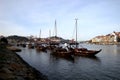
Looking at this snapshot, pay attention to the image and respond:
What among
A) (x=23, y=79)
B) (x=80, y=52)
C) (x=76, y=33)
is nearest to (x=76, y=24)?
(x=76, y=33)

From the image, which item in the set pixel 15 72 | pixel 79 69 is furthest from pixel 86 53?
pixel 15 72

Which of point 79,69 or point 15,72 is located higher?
point 15,72

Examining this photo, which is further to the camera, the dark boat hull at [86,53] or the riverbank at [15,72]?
the dark boat hull at [86,53]

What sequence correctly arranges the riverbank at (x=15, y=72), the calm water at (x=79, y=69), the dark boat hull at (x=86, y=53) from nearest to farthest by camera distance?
the riverbank at (x=15, y=72) → the calm water at (x=79, y=69) → the dark boat hull at (x=86, y=53)

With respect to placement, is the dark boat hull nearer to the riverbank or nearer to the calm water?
the calm water

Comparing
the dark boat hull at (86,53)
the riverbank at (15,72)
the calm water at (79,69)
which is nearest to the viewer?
the riverbank at (15,72)

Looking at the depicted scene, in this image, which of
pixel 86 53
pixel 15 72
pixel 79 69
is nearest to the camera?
pixel 15 72

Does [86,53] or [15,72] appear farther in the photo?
[86,53]

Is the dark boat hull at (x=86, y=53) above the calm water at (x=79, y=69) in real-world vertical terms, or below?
above

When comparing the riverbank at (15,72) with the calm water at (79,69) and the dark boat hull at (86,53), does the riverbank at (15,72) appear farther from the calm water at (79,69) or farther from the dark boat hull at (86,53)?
the dark boat hull at (86,53)

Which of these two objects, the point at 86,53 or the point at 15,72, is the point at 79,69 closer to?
the point at 15,72

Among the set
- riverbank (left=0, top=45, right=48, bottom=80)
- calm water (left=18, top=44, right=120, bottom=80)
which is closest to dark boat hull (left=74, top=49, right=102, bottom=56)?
calm water (left=18, top=44, right=120, bottom=80)

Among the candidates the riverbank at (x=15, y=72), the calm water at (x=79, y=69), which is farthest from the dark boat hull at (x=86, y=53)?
the riverbank at (x=15, y=72)

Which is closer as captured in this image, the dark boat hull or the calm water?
the calm water
